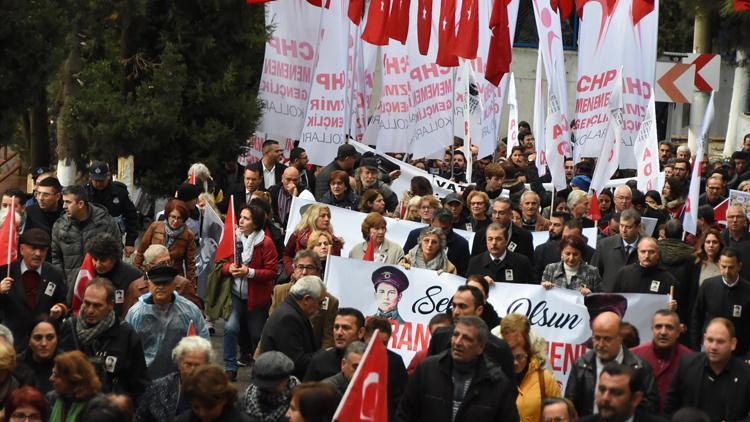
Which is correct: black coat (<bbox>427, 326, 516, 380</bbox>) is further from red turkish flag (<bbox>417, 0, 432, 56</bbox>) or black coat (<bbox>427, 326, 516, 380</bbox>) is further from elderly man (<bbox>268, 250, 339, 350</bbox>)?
red turkish flag (<bbox>417, 0, 432, 56</bbox>)

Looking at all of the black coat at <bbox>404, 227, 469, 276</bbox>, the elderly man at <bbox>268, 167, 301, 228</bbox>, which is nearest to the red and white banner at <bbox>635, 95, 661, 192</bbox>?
the elderly man at <bbox>268, 167, 301, 228</bbox>

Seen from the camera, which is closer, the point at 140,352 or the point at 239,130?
the point at 140,352

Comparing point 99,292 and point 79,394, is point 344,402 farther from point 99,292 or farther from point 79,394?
point 99,292

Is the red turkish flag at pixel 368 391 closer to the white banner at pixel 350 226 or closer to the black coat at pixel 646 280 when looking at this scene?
the black coat at pixel 646 280

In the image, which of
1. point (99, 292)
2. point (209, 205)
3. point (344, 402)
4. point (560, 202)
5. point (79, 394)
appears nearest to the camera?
point (344, 402)

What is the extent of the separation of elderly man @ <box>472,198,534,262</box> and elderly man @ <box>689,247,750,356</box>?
197 centimetres

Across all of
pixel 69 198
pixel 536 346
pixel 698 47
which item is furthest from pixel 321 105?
pixel 698 47

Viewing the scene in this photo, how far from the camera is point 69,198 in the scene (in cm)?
1287

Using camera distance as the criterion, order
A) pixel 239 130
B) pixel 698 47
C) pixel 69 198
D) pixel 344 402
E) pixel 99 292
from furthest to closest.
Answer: pixel 698 47, pixel 239 130, pixel 69 198, pixel 99 292, pixel 344 402

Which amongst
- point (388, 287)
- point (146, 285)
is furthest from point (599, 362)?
point (146, 285)

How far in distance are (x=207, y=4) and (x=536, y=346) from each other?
9.89 m

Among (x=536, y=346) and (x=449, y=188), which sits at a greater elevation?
(x=449, y=188)

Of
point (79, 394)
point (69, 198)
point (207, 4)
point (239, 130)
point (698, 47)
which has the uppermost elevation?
point (698, 47)

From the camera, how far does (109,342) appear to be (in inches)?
387
